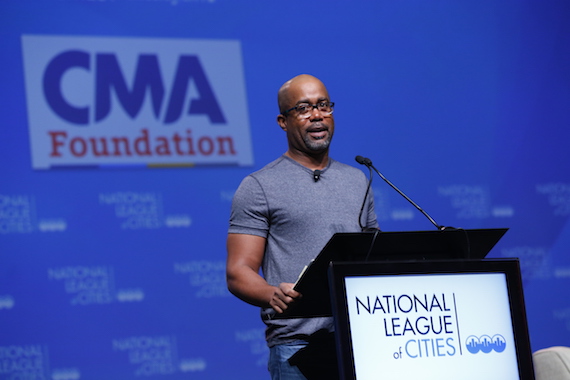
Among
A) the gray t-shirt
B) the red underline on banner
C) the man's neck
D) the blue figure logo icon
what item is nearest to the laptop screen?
the blue figure logo icon

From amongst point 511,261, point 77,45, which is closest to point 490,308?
point 511,261

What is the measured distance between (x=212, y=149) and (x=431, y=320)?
2318mm

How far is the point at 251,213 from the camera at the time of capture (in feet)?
7.43

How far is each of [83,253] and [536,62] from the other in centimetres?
284

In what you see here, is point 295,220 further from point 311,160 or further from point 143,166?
point 143,166

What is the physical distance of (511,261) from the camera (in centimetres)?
179

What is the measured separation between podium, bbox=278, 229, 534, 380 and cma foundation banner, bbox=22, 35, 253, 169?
6.90 feet

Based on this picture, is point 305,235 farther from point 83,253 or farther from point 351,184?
point 83,253

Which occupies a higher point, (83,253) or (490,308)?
(83,253)

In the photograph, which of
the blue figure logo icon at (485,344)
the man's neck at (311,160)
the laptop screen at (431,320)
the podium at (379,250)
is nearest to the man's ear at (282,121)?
the man's neck at (311,160)

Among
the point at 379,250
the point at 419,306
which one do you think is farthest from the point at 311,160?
the point at 419,306

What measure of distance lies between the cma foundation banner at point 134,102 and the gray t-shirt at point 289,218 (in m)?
1.53

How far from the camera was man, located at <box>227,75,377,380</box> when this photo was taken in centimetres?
212
